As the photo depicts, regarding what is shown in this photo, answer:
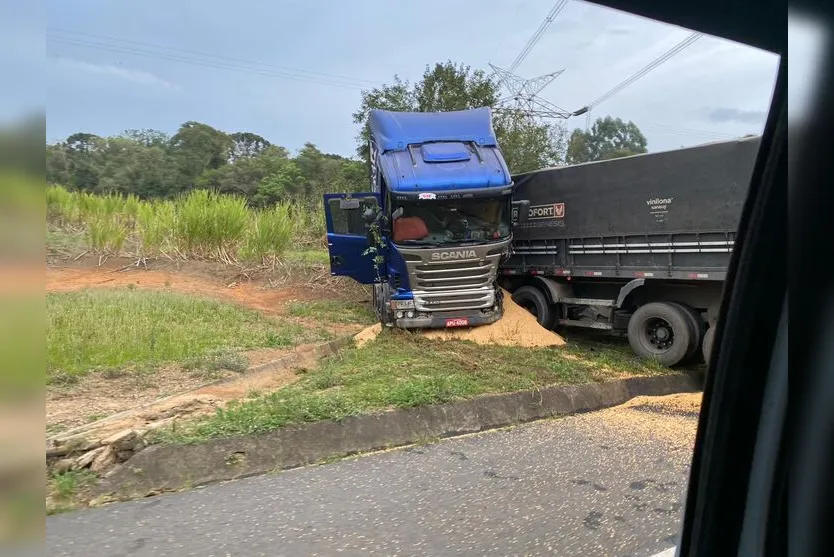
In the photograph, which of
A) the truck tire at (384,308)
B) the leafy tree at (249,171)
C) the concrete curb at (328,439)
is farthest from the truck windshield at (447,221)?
the leafy tree at (249,171)

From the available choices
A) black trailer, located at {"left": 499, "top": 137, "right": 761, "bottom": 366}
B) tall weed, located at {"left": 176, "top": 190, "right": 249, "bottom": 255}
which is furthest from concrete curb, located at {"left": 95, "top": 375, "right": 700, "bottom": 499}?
tall weed, located at {"left": 176, "top": 190, "right": 249, "bottom": 255}

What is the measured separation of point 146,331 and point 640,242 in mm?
7618

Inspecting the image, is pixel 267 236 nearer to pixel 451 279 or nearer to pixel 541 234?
pixel 451 279

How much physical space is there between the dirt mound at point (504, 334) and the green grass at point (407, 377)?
0.33 meters

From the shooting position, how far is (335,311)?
13164mm

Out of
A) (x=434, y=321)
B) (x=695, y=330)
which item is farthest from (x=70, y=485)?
(x=695, y=330)

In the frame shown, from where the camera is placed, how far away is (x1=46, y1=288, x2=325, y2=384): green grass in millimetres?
7289

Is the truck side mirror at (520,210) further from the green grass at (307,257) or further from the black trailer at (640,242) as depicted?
the green grass at (307,257)

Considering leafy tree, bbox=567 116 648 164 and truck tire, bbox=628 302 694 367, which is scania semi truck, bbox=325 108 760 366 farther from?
leafy tree, bbox=567 116 648 164

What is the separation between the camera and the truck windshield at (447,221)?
9781 mm

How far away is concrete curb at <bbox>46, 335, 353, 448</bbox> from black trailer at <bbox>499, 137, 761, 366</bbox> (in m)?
4.00

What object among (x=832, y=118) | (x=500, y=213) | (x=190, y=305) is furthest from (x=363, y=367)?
(x=832, y=118)

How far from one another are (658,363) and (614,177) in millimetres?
2883

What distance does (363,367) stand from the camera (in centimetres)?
738
